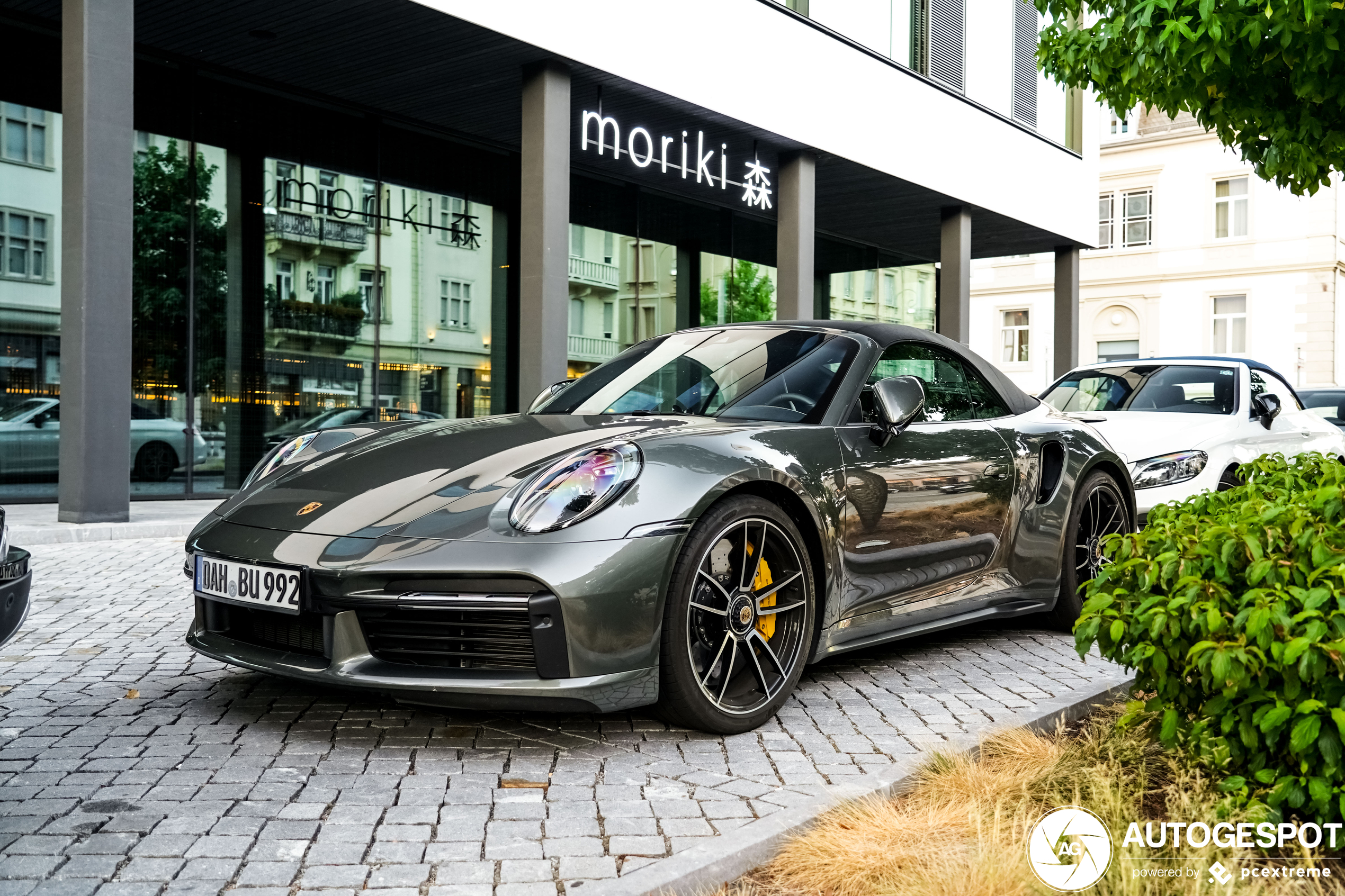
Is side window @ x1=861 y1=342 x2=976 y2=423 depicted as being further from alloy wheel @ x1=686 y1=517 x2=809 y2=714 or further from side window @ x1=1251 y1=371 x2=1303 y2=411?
side window @ x1=1251 y1=371 x2=1303 y2=411

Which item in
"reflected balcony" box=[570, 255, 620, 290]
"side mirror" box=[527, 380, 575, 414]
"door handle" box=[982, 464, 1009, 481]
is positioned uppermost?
"reflected balcony" box=[570, 255, 620, 290]

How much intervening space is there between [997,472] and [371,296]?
1081cm

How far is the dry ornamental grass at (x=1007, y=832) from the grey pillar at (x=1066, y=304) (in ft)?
64.8

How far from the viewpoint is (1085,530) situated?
17.9ft

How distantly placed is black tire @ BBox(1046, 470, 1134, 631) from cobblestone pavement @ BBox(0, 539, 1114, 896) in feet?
1.64

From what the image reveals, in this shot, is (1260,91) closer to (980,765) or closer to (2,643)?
(980,765)

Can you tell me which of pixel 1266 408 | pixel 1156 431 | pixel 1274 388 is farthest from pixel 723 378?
pixel 1274 388

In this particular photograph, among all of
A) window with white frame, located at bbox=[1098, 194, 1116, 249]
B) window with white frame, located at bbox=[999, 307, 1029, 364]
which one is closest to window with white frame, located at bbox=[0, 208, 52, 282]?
window with white frame, located at bbox=[1098, 194, 1116, 249]

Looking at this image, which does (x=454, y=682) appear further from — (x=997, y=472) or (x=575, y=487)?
(x=997, y=472)

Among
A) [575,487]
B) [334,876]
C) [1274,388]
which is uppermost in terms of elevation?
[1274,388]

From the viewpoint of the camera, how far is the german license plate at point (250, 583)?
3373 millimetres

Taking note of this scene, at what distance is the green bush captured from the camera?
238 cm

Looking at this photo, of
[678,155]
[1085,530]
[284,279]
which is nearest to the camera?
[1085,530]

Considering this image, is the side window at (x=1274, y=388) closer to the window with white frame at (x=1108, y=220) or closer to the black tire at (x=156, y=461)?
the black tire at (x=156, y=461)
